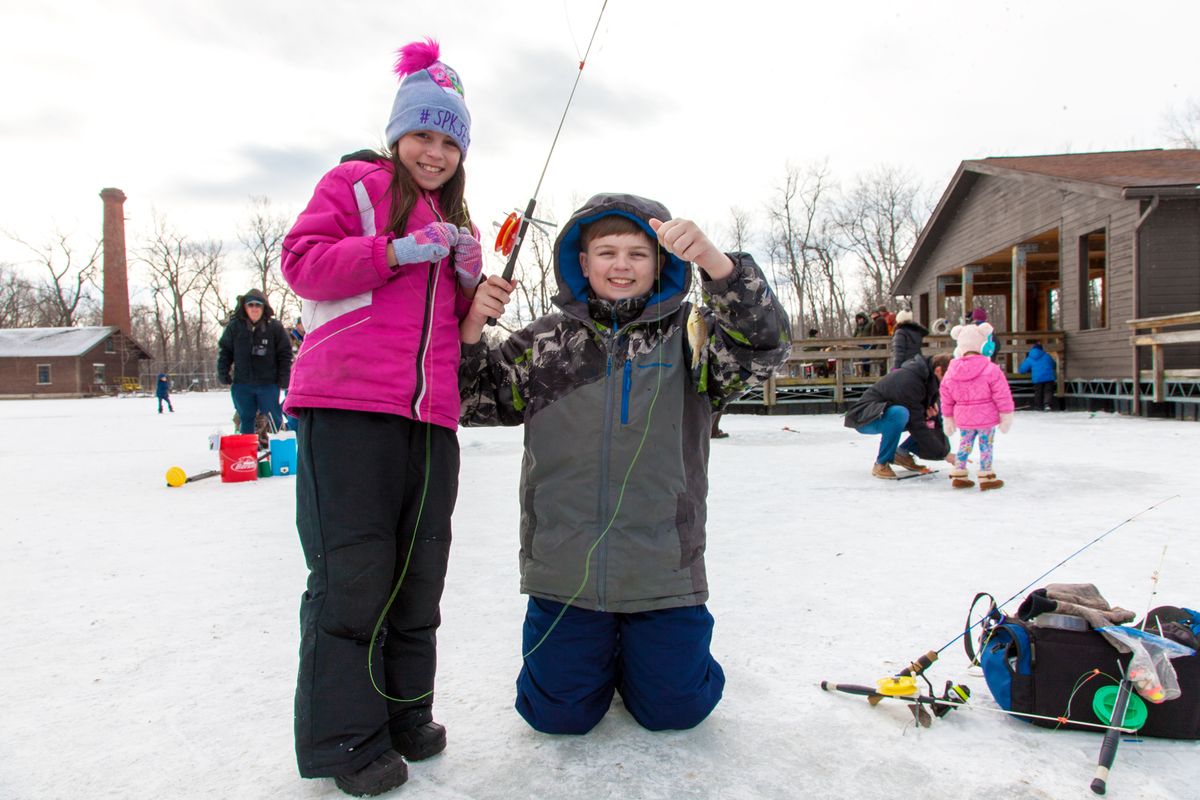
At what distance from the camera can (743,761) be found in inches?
75.2

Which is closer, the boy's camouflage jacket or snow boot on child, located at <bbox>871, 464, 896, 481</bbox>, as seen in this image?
the boy's camouflage jacket

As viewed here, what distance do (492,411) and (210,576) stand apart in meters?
2.24

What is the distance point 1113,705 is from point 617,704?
1355 millimetres

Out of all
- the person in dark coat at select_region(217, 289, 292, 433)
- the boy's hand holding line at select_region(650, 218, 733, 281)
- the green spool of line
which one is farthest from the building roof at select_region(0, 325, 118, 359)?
the green spool of line

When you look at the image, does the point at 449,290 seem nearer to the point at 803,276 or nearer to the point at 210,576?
the point at 210,576

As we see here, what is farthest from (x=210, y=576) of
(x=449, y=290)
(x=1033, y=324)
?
(x=1033, y=324)

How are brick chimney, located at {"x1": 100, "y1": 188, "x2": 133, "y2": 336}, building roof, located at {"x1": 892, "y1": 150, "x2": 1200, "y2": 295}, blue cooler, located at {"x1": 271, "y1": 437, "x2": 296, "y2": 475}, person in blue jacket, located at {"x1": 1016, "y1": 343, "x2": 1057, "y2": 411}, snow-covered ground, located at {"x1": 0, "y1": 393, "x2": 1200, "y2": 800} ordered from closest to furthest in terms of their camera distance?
snow-covered ground, located at {"x1": 0, "y1": 393, "x2": 1200, "y2": 800}
blue cooler, located at {"x1": 271, "y1": 437, "x2": 296, "y2": 475}
building roof, located at {"x1": 892, "y1": 150, "x2": 1200, "y2": 295}
person in blue jacket, located at {"x1": 1016, "y1": 343, "x2": 1057, "y2": 411}
brick chimney, located at {"x1": 100, "y1": 188, "x2": 133, "y2": 336}

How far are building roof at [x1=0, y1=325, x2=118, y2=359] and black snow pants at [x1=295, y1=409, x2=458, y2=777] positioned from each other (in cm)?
5433

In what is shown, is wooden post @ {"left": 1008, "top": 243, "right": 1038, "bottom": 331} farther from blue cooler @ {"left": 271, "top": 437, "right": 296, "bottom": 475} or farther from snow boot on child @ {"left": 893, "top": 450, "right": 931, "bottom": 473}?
blue cooler @ {"left": 271, "top": 437, "right": 296, "bottom": 475}

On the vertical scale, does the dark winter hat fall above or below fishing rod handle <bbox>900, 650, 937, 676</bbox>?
above

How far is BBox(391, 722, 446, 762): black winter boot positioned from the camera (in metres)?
1.94

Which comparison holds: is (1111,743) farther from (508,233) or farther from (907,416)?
(907,416)

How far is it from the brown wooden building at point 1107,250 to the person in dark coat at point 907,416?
679 centimetres

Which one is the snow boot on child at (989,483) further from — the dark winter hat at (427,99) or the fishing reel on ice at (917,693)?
the dark winter hat at (427,99)
